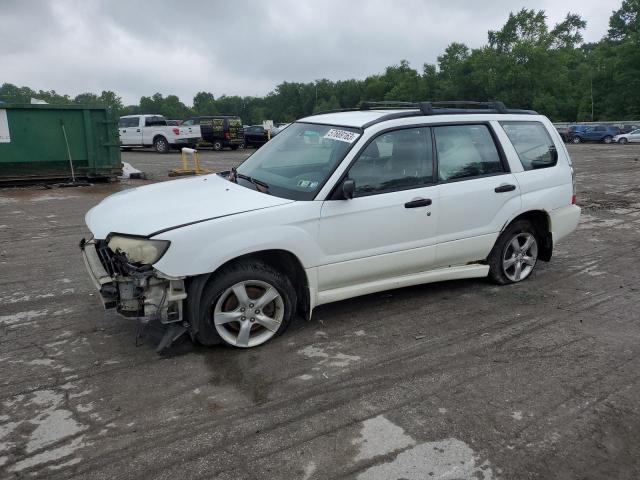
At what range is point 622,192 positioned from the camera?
12.7 metres

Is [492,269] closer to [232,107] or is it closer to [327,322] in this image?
[327,322]

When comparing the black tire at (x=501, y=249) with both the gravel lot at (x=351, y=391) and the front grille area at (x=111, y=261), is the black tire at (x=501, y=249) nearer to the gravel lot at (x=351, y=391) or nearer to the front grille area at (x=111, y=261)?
the gravel lot at (x=351, y=391)

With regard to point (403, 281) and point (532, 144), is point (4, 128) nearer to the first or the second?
point (403, 281)

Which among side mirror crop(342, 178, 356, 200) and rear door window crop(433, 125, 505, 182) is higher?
rear door window crop(433, 125, 505, 182)

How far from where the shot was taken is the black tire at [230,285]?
3885mm

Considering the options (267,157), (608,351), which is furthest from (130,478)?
(608,351)

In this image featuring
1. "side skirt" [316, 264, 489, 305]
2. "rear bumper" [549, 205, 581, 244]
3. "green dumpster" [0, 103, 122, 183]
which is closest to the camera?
"side skirt" [316, 264, 489, 305]

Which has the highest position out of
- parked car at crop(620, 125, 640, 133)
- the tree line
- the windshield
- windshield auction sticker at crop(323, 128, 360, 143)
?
the tree line

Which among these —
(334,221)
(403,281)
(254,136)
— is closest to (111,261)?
(334,221)

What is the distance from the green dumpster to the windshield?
927 centimetres

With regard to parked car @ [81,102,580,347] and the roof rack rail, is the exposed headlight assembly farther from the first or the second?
the roof rack rail

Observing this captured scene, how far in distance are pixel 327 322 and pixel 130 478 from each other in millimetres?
2260

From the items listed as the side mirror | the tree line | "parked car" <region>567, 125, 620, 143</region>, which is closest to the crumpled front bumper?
the side mirror

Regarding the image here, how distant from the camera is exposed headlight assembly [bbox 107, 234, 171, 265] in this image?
3.64 m
